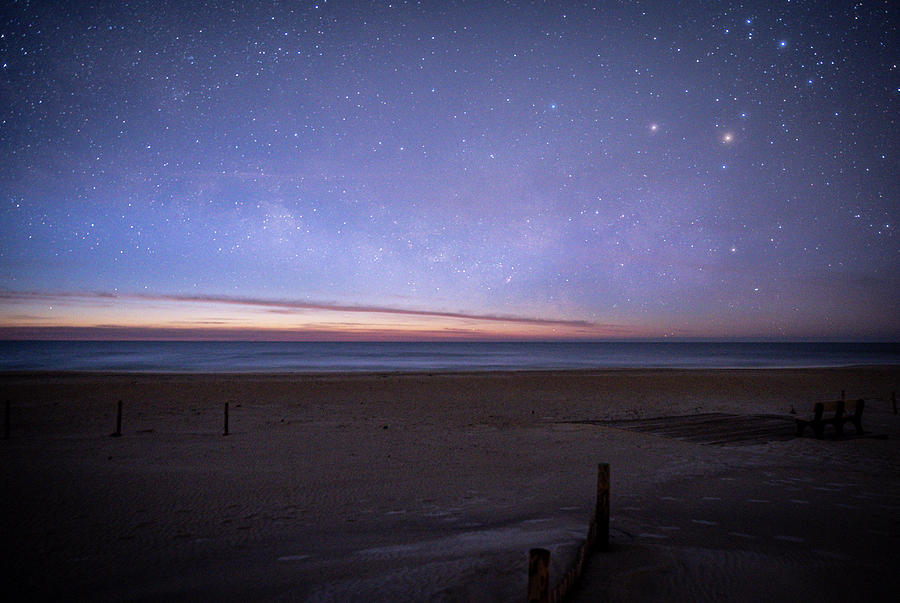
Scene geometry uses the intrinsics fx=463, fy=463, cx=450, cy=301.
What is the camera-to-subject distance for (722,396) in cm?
2411

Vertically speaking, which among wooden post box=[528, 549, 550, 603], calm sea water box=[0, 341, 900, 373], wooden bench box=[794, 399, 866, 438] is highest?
wooden post box=[528, 549, 550, 603]

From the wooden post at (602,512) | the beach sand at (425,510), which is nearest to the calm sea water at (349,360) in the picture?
the beach sand at (425,510)

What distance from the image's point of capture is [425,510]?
307 inches

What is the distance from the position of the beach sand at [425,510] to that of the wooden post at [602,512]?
21 cm

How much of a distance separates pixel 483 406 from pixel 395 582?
51.9ft

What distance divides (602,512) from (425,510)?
324cm

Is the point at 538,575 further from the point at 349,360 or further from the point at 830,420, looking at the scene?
the point at 349,360

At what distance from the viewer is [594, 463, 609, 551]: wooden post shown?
5.71m

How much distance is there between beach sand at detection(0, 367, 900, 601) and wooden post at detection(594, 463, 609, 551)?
207 mm

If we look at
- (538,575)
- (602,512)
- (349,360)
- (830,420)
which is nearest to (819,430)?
(830,420)

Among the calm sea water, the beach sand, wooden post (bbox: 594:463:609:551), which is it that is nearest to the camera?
the beach sand

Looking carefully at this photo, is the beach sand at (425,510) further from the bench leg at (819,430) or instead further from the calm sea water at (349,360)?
the calm sea water at (349,360)

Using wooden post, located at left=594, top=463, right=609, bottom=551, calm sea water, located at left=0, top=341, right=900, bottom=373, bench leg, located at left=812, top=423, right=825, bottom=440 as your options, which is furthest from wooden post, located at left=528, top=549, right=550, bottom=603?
calm sea water, located at left=0, top=341, right=900, bottom=373

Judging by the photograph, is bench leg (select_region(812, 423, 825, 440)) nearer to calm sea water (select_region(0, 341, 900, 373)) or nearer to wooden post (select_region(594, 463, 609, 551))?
wooden post (select_region(594, 463, 609, 551))
